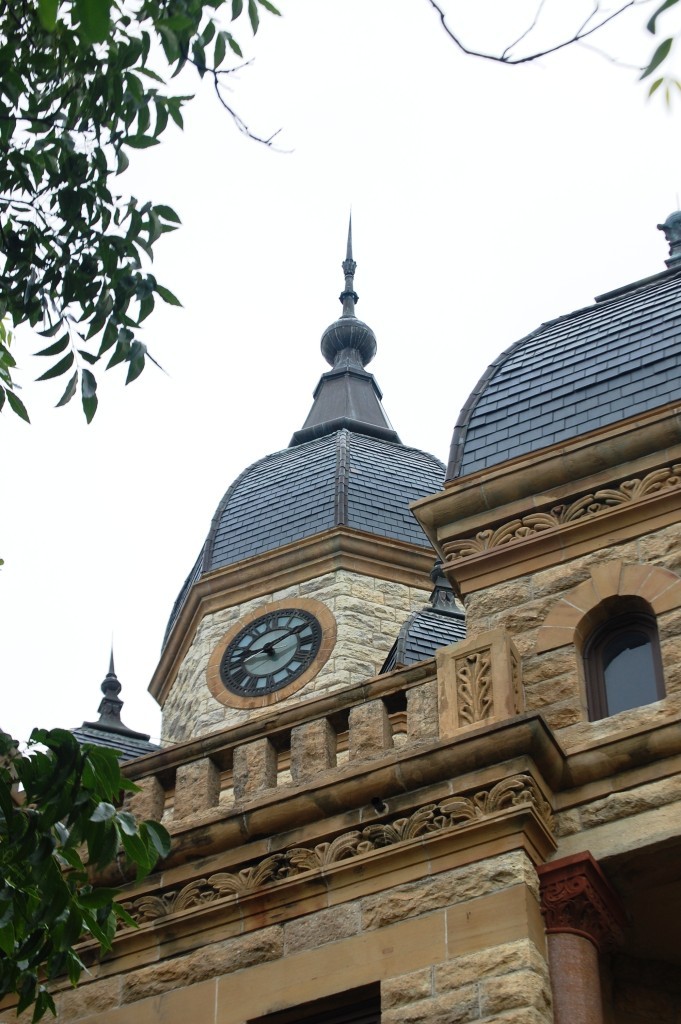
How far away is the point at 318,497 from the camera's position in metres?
26.5

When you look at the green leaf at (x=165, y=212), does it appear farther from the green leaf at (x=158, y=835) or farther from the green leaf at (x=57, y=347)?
the green leaf at (x=158, y=835)

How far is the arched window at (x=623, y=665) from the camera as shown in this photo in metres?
10.9

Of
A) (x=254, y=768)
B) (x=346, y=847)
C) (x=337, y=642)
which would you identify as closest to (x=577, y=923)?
(x=346, y=847)

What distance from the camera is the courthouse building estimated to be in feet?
31.7

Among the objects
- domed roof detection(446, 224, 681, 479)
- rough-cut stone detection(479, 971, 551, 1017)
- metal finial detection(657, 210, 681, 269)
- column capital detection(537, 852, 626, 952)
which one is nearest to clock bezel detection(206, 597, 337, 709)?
metal finial detection(657, 210, 681, 269)

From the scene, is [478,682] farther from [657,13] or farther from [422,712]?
[657,13]

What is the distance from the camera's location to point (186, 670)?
24672 mm

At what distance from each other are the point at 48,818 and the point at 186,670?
17170mm

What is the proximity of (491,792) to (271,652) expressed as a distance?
1376cm

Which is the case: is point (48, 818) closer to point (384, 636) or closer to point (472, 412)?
point (472, 412)

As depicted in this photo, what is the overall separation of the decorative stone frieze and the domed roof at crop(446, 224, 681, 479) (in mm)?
2091

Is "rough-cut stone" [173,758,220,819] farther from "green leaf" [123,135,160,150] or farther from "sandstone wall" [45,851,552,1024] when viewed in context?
"green leaf" [123,135,160,150]

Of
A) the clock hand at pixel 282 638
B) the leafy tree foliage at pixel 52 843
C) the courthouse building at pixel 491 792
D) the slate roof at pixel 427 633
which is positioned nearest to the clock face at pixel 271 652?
the clock hand at pixel 282 638

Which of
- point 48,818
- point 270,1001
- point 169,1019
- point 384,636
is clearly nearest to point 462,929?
point 270,1001
